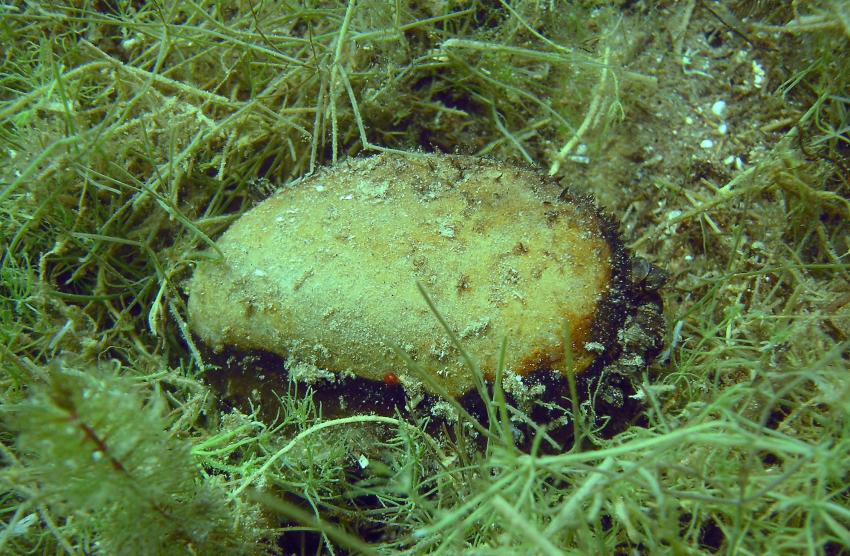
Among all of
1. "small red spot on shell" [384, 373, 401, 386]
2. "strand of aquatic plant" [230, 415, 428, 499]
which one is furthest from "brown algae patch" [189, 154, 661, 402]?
"strand of aquatic plant" [230, 415, 428, 499]

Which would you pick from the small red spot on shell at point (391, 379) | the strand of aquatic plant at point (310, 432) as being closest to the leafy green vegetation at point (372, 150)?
the strand of aquatic plant at point (310, 432)

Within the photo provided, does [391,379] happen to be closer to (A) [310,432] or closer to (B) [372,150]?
(A) [310,432]

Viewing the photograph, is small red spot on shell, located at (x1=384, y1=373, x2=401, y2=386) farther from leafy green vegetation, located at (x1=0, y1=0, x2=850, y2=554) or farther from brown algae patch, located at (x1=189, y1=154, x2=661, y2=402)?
leafy green vegetation, located at (x1=0, y1=0, x2=850, y2=554)

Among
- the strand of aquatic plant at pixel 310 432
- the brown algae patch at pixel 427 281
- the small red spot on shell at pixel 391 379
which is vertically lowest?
the strand of aquatic plant at pixel 310 432

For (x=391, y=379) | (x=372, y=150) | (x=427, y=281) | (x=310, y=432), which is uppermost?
(x=372, y=150)

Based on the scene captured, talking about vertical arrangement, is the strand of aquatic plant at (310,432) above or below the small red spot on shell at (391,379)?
below

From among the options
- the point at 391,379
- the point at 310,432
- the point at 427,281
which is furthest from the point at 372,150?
the point at 310,432

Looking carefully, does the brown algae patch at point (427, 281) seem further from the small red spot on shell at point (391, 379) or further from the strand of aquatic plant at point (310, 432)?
the strand of aquatic plant at point (310, 432)
